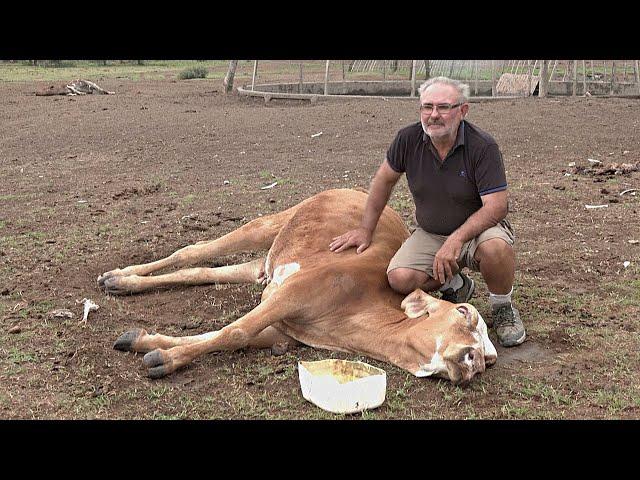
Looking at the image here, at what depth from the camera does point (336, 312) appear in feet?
15.8

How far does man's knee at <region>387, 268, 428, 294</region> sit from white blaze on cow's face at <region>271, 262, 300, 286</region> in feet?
2.32

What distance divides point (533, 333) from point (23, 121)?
41.1 feet

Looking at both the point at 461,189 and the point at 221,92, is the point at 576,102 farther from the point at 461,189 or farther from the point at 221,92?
the point at 461,189

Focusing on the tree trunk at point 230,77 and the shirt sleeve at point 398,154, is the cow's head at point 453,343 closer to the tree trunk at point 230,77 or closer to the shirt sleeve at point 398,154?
the shirt sleeve at point 398,154

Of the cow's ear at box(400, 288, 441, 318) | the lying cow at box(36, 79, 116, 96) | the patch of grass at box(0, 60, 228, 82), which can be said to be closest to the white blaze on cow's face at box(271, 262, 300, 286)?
the cow's ear at box(400, 288, 441, 318)

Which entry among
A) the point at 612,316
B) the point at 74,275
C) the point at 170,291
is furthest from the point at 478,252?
the point at 74,275

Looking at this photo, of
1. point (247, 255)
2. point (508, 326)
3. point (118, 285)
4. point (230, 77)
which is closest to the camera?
point (508, 326)

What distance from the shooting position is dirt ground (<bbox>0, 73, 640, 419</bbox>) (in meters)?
4.26

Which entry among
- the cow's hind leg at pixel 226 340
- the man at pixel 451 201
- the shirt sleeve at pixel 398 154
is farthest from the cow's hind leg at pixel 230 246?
the cow's hind leg at pixel 226 340

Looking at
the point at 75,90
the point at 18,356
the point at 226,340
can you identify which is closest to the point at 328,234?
the point at 226,340

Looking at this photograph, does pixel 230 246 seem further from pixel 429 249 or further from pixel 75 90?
pixel 75 90

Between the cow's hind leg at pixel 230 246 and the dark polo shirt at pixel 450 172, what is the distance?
52.8 inches

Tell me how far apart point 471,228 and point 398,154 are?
716 millimetres

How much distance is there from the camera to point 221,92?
20375mm
